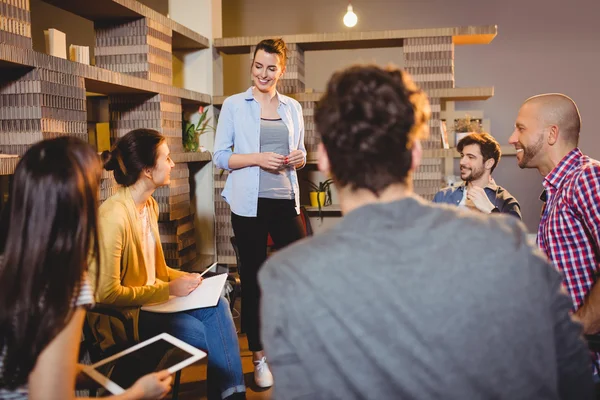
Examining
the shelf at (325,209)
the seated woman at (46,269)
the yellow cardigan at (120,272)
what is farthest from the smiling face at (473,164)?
the seated woman at (46,269)

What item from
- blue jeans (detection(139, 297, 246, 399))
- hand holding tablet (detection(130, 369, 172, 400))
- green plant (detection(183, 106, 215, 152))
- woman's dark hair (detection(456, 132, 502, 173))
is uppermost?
green plant (detection(183, 106, 215, 152))

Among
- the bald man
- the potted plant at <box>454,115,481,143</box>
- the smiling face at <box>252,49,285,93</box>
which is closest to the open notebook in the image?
the smiling face at <box>252,49,285,93</box>

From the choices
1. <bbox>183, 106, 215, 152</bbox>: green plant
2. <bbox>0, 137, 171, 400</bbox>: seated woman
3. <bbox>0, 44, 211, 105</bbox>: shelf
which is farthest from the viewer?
<bbox>183, 106, 215, 152</bbox>: green plant

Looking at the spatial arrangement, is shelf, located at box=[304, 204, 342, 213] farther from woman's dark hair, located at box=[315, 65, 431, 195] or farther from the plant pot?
woman's dark hair, located at box=[315, 65, 431, 195]

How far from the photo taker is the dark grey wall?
5402 millimetres

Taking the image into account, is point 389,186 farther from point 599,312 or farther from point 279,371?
point 599,312

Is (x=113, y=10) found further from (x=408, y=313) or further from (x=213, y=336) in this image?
(x=408, y=313)

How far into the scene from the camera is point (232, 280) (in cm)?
295

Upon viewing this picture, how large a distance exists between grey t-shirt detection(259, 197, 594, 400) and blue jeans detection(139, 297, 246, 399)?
1321 millimetres

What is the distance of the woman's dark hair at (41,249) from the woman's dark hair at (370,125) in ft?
1.86

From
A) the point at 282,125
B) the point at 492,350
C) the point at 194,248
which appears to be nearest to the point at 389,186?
the point at 492,350

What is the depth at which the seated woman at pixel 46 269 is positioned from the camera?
3.63 ft

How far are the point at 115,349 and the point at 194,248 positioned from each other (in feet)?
6.66

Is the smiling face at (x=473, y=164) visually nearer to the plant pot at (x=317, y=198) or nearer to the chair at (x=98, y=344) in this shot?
the plant pot at (x=317, y=198)
